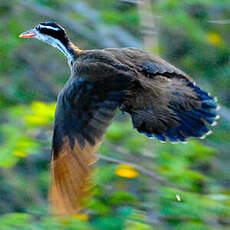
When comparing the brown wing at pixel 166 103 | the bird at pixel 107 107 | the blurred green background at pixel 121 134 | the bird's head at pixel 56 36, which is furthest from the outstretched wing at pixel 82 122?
the bird's head at pixel 56 36

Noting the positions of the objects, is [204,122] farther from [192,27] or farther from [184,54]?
[184,54]

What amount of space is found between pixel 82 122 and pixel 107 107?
18 cm

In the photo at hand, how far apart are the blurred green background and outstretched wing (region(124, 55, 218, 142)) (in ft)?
1.06

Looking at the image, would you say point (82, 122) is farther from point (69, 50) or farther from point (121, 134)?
point (121, 134)

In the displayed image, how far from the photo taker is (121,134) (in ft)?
18.7

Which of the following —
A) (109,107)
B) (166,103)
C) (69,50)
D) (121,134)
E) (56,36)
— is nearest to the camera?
(109,107)

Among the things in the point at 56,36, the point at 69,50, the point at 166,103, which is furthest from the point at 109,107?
the point at 56,36

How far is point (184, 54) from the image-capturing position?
784 cm

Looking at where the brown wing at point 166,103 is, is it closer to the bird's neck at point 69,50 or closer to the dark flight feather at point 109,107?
the dark flight feather at point 109,107

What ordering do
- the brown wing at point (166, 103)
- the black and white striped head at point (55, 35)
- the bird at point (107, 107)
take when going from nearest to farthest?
the bird at point (107, 107), the brown wing at point (166, 103), the black and white striped head at point (55, 35)

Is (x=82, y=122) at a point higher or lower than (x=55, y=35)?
lower

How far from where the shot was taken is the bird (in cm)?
456

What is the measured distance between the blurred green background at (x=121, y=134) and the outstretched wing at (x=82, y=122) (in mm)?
368

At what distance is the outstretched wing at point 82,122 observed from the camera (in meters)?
4.56
